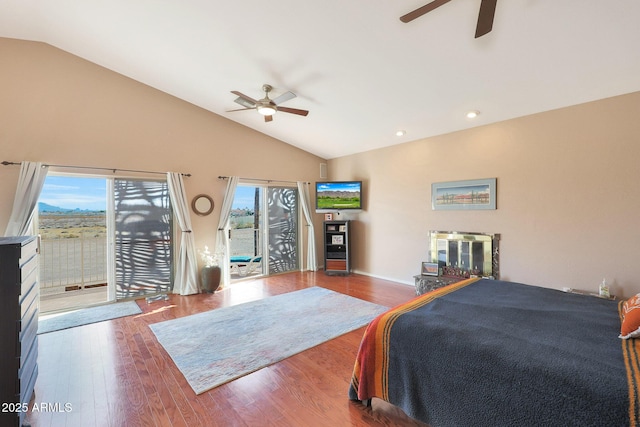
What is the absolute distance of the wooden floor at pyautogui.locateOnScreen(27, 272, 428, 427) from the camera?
1817 mm

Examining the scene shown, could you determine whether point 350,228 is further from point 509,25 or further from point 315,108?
point 509,25

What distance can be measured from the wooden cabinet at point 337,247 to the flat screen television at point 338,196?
1.15 feet

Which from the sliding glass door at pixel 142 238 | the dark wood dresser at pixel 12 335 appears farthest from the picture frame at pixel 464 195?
the dark wood dresser at pixel 12 335

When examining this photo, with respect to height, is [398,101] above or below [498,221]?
above

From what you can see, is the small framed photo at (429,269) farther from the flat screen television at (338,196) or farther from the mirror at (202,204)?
the mirror at (202,204)

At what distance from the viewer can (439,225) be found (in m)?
4.55

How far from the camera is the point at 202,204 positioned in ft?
15.8

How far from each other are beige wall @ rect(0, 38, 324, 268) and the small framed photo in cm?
360

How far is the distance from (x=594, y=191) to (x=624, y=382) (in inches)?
119

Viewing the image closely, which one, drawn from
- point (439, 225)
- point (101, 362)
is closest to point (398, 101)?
point (439, 225)

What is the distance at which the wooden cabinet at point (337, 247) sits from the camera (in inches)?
227

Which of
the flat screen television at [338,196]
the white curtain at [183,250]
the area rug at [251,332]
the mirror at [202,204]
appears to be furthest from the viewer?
the flat screen television at [338,196]

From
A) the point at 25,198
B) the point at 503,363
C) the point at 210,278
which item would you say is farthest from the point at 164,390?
the point at 25,198

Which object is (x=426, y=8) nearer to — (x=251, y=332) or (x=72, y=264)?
(x=251, y=332)
